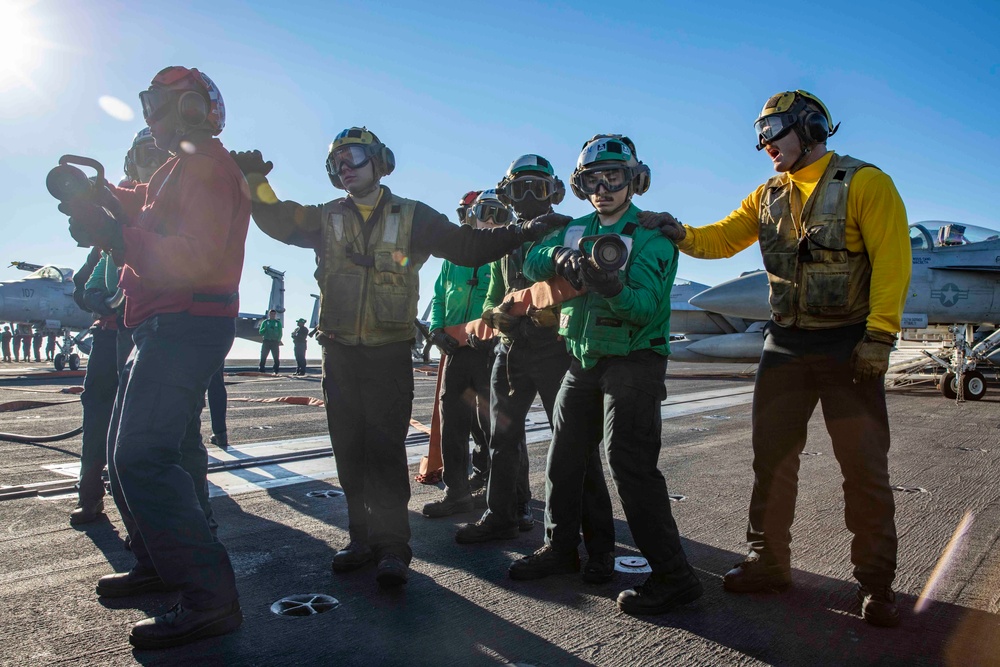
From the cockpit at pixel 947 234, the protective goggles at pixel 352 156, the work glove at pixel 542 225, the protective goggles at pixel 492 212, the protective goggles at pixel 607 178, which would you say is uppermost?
the cockpit at pixel 947 234

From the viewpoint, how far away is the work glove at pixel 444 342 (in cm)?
480

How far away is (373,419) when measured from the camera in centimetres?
338

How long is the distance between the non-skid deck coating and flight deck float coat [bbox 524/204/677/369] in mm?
1109

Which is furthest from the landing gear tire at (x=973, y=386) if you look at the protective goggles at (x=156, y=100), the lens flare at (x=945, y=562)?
the protective goggles at (x=156, y=100)

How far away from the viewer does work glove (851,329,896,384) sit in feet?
9.11

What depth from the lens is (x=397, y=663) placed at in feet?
7.75

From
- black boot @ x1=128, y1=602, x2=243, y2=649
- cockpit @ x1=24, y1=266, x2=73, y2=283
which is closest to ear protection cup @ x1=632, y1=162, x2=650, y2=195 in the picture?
black boot @ x1=128, y1=602, x2=243, y2=649

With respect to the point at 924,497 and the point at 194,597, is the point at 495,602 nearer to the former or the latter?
the point at 194,597

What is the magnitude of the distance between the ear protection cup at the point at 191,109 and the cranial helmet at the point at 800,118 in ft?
8.20

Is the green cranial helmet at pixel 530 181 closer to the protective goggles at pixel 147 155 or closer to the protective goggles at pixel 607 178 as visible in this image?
the protective goggles at pixel 607 178

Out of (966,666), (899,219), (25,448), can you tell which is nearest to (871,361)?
(899,219)

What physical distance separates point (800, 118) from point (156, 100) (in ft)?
9.25

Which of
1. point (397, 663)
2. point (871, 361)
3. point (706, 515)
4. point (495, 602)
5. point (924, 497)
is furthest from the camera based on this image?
point (924, 497)

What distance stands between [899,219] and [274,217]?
2.81 metres
